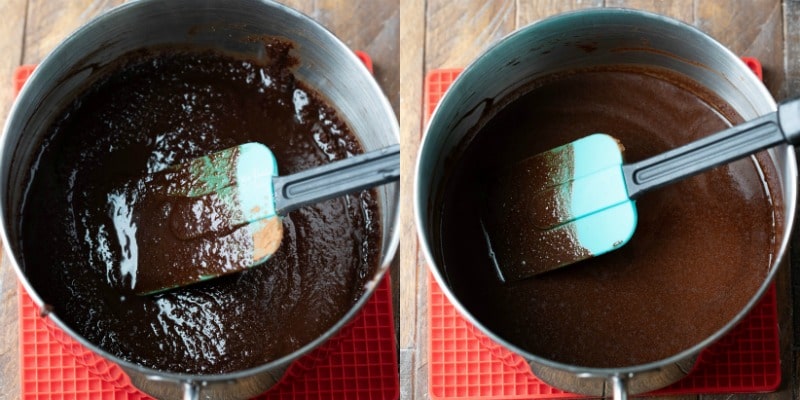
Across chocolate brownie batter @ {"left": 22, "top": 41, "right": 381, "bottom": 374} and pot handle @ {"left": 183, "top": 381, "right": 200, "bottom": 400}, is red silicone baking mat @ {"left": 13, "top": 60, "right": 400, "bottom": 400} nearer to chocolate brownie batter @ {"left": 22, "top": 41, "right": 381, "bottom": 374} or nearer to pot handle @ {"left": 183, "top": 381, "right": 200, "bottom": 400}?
chocolate brownie batter @ {"left": 22, "top": 41, "right": 381, "bottom": 374}

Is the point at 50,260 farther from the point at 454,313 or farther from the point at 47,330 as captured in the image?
the point at 454,313

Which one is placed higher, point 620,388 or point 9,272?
point 9,272

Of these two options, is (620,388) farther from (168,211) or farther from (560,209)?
(168,211)

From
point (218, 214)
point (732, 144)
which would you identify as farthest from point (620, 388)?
point (218, 214)

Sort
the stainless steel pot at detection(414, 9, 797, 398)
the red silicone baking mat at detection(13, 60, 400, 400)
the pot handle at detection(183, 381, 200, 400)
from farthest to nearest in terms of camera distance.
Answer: the red silicone baking mat at detection(13, 60, 400, 400), the stainless steel pot at detection(414, 9, 797, 398), the pot handle at detection(183, 381, 200, 400)

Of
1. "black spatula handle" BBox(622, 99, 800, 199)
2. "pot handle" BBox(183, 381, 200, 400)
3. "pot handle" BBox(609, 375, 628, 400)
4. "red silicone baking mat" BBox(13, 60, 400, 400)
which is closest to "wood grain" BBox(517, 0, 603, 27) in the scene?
"black spatula handle" BBox(622, 99, 800, 199)


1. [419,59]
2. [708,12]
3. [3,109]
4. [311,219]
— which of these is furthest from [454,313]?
[3,109]
